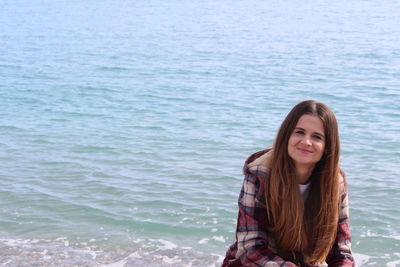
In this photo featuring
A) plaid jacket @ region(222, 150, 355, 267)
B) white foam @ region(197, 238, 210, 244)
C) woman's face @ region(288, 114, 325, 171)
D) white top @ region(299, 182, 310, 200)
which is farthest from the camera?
white foam @ region(197, 238, 210, 244)

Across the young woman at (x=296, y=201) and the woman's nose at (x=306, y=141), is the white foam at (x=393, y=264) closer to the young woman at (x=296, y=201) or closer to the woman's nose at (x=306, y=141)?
the young woman at (x=296, y=201)

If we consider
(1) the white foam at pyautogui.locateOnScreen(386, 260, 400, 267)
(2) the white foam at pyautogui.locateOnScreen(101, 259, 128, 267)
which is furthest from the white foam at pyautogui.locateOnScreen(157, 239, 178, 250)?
(1) the white foam at pyautogui.locateOnScreen(386, 260, 400, 267)

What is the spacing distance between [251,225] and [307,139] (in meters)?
0.48

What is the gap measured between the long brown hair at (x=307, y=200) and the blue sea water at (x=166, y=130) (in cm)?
236

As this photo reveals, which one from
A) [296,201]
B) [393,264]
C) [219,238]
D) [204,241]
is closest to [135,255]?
[204,241]

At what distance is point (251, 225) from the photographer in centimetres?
308

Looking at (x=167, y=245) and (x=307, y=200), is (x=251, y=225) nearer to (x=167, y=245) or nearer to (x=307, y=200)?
(x=307, y=200)

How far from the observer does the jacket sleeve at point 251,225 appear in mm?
3057

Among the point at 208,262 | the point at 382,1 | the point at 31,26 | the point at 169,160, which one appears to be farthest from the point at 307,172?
the point at 382,1

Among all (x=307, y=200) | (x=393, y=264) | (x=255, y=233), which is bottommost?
(x=393, y=264)

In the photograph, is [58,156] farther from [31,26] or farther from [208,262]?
[31,26]

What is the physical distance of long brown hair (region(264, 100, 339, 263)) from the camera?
121 inches

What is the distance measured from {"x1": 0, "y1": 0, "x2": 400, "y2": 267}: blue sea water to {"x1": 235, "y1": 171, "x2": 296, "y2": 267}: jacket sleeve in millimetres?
2361

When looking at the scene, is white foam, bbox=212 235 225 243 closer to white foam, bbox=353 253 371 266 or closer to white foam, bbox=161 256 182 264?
white foam, bbox=161 256 182 264
